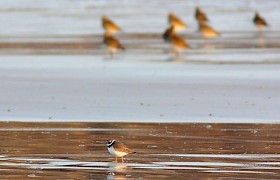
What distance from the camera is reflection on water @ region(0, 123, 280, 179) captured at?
35.2 feet

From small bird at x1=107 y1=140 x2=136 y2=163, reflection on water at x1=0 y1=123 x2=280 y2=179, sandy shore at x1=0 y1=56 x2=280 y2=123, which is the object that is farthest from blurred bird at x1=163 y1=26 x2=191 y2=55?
small bird at x1=107 y1=140 x2=136 y2=163

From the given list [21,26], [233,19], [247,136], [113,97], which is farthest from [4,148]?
[233,19]

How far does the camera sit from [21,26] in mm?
34125

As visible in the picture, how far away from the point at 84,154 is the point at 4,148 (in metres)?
1.06

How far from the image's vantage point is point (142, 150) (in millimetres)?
12438

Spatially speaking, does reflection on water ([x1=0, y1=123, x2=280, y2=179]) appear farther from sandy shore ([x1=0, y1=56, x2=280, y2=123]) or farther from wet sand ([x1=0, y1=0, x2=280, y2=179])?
sandy shore ([x1=0, y1=56, x2=280, y2=123])

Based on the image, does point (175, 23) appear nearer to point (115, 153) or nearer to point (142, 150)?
point (142, 150)

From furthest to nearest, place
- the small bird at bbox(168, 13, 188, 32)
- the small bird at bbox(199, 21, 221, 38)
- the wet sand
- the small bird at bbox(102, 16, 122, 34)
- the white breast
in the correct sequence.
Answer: the small bird at bbox(168, 13, 188, 32), the small bird at bbox(102, 16, 122, 34), the small bird at bbox(199, 21, 221, 38), the white breast, the wet sand

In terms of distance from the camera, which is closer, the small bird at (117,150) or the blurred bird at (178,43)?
the small bird at (117,150)

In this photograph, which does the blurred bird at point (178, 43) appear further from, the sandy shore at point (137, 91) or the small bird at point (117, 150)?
the small bird at point (117, 150)

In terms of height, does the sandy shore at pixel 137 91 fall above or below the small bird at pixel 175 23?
below

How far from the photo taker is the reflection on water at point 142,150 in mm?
10734

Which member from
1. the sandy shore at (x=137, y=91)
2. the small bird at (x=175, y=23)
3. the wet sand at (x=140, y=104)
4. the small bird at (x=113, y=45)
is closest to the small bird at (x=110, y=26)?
the wet sand at (x=140, y=104)

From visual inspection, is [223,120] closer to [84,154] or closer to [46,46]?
[84,154]
